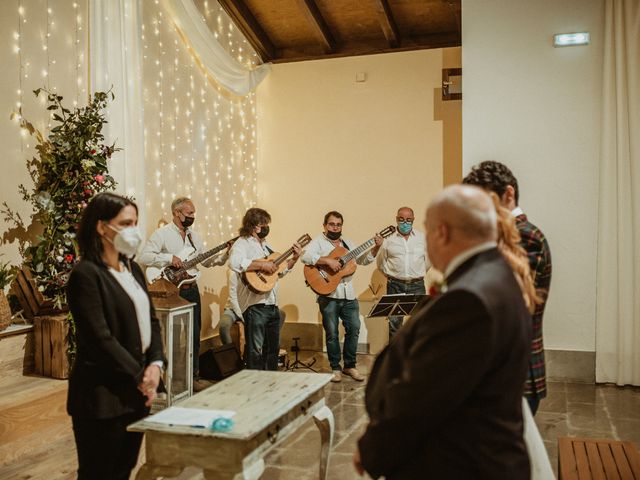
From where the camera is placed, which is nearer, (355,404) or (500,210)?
(500,210)

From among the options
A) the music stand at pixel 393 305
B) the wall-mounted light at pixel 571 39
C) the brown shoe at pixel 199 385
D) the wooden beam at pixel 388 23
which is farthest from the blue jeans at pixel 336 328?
the wooden beam at pixel 388 23

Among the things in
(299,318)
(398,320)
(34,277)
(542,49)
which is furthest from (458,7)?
(34,277)

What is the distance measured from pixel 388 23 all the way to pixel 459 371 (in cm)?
670

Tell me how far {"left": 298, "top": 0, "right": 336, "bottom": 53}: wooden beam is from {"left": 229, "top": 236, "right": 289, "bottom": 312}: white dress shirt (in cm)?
306

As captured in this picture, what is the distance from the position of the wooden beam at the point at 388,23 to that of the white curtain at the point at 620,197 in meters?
2.44

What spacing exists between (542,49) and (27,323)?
515cm

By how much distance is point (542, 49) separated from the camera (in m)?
6.04

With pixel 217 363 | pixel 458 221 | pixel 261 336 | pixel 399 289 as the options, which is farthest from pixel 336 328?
pixel 458 221

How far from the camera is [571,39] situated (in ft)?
19.5

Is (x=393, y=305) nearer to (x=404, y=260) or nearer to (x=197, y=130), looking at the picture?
(x=404, y=260)

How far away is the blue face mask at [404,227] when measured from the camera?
22.4ft

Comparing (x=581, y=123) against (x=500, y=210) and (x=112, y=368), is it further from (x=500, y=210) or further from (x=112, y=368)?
(x=112, y=368)

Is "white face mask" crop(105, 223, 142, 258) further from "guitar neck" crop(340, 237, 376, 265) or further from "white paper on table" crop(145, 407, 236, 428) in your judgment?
"guitar neck" crop(340, 237, 376, 265)

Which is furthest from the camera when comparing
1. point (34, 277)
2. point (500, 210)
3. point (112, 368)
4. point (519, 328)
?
point (34, 277)
